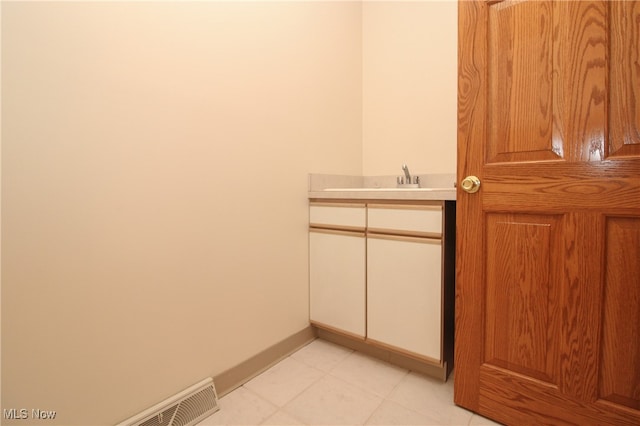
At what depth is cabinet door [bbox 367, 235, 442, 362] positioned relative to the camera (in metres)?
1.40

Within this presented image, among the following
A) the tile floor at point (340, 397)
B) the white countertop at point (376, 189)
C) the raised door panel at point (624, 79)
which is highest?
the raised door panel at point (624, 79)

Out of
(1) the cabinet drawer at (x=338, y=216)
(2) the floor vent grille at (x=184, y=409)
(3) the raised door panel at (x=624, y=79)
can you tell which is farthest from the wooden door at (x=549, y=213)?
A: (2) the floor vent grille at (x=184, y=409)

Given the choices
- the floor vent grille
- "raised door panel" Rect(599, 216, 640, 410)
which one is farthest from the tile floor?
"raised door panel" Rect(599, 216, 640, 410)

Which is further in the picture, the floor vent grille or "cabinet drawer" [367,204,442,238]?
"cabinet drawer" [367,204,442,238]

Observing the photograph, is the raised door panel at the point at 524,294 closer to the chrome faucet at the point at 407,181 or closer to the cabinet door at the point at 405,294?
the cabinet door at the point at 405,294

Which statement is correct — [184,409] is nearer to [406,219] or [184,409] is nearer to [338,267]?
[338,267]

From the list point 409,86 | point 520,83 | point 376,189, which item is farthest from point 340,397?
point 409,86

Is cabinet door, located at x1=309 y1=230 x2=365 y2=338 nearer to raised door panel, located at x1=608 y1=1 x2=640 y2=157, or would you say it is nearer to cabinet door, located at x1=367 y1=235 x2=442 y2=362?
cabinet door, located at x1=367 y1=235 x2=442 y2=362

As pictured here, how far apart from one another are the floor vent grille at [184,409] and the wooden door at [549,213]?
1.06 metres

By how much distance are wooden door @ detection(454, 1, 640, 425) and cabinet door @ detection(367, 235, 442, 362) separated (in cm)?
15

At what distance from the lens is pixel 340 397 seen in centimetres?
140

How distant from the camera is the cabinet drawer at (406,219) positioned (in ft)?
4.55

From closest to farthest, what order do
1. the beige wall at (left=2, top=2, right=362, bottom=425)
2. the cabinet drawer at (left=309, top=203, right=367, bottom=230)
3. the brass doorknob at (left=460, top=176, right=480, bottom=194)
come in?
the beige wall at (left=2, top=2, right=362, bottom=425)
the brass doorknob at (left=460, top=176, right=480, bottom=194)
the cabinet drawer at (left=309, top=203, right=367, bottom=230)

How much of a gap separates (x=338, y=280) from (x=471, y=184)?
0.87 metres
